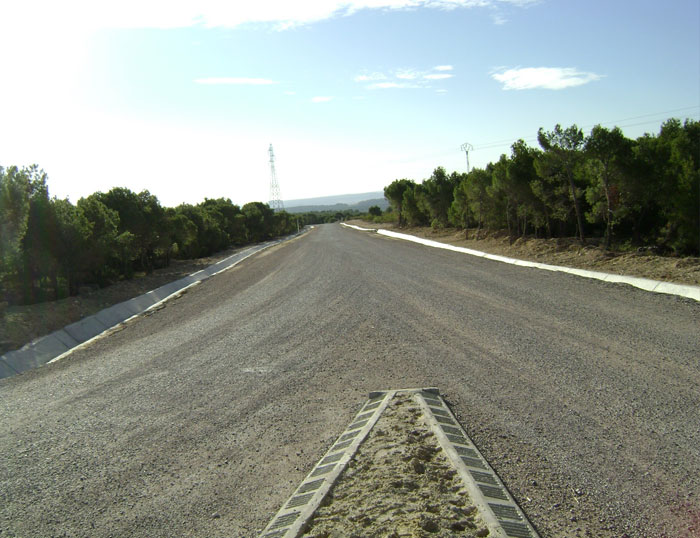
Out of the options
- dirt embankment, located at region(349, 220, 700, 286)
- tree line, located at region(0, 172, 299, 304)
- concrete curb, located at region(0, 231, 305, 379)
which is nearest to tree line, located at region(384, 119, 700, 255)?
dirt embankment, located at region(349, 220, 700, 286)

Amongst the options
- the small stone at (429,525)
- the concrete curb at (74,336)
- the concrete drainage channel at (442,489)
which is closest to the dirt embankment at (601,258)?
the concrete drainage channel at (442,489)

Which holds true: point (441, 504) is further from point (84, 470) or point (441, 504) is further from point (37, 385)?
point (37, 385)

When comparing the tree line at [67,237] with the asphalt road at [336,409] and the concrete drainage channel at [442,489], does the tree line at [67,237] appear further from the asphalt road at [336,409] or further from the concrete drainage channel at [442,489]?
the concrete drainage channel at [442,489]

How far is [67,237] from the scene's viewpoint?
1555 cm

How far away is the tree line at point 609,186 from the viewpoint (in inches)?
660

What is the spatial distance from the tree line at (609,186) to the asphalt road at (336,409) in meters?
7.10

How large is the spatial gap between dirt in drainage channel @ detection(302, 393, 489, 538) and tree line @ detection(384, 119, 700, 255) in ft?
49.8

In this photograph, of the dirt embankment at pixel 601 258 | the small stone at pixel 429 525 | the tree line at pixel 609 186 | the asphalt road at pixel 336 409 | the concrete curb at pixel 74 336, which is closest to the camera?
the small stone at pixel 429 525

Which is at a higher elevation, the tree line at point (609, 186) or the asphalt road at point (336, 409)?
the tree line at point (609, 186)

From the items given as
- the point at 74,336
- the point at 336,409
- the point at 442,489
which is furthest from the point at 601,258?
the point at 74,336

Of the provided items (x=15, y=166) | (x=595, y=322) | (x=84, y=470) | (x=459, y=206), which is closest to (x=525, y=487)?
(x=84, y=470)

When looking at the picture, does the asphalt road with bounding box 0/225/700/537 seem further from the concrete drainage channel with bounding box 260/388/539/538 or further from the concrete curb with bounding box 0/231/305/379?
the concrete curb with bounding box 0/231/305/379

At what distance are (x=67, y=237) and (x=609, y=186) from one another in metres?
18.1

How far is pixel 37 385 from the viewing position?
8.05 metres
